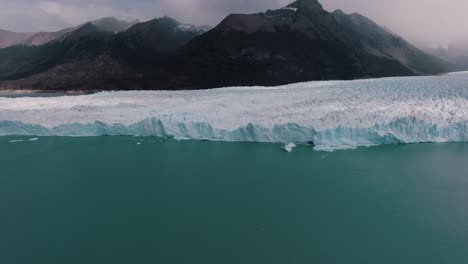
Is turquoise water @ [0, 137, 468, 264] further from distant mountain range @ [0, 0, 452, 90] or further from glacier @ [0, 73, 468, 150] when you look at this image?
distant mountain range @ [0, 0, 452, 90]

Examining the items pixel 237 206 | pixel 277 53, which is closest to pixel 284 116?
pixel 237 206

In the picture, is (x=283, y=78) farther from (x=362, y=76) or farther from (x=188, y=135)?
(x=188, y=135)

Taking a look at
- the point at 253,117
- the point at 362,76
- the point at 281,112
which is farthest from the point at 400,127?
the point at 362,76

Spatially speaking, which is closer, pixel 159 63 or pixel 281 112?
pixel 281 112

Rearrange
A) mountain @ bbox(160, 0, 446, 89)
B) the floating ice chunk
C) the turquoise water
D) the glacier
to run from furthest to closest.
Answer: mountain @ bbox(160, 0, 446, 89) < the glacier < the floating ice chunk < the turquoise water

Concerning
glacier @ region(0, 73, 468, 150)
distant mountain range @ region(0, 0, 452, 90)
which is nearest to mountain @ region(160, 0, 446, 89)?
distant mountain range @ region(0, 0, 452, 90)

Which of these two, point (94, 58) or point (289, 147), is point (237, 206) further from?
point (94, 58)
